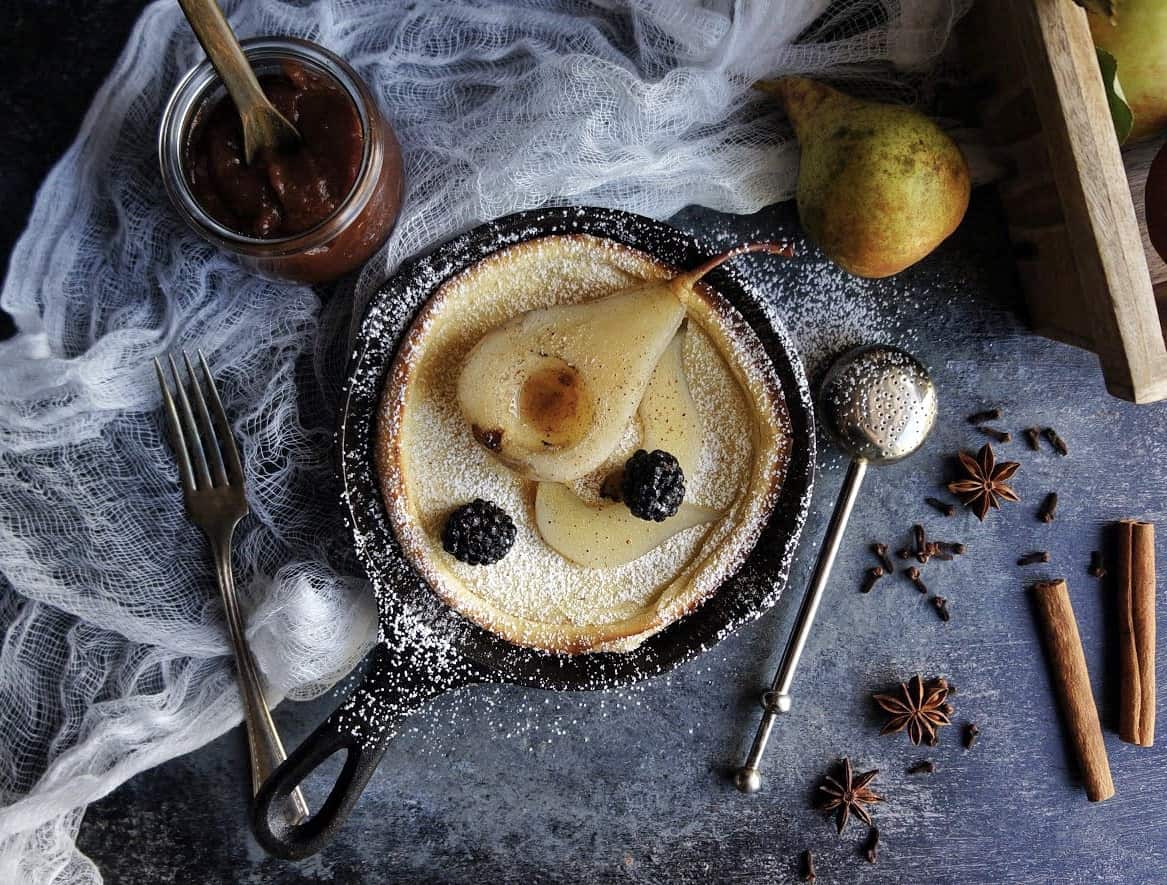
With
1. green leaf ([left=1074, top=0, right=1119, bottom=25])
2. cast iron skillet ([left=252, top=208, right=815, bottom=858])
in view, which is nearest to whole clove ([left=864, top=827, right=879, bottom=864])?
cast iron skillet ([left=252, top=208, right=815, bottom=858])

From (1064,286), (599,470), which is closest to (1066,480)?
(1064,286)

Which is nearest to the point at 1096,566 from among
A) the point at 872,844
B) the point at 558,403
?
the point at 872,844

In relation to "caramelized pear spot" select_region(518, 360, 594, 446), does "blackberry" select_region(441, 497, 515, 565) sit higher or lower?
lower

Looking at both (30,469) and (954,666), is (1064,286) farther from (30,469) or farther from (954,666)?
(30,469)

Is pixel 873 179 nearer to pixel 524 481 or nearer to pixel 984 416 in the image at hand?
pixel 984 416

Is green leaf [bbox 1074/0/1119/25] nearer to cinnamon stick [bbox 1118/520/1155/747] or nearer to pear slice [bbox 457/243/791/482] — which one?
pear slice [bbox 457/243/791/482]

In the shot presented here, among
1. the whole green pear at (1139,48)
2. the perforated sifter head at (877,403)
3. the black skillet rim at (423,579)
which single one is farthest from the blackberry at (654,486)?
the whole green pear at (1139,48)
